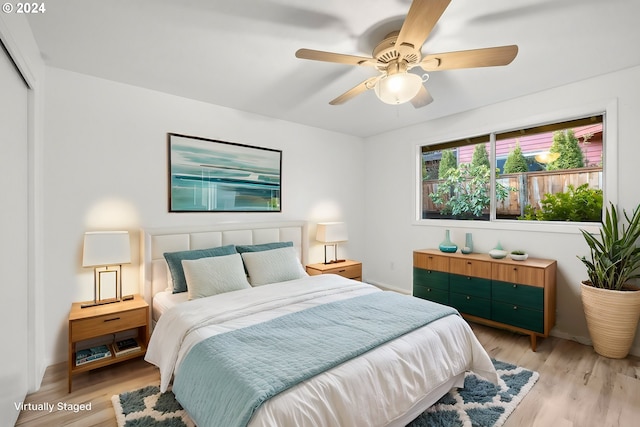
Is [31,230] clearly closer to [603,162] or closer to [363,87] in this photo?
[363,87]

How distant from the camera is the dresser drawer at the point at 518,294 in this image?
9.41 ft

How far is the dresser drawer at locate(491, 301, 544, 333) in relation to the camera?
2.86m

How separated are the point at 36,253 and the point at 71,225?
0.43 meters

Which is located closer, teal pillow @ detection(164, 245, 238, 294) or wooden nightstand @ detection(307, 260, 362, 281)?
teal pillow @ detection(164, 245, 238, 294)

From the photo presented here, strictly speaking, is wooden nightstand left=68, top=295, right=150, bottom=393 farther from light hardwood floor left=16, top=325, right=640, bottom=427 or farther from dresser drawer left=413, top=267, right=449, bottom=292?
dresser drawer left=413, top=267, right=449, bottom=292

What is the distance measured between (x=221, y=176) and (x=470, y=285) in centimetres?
308

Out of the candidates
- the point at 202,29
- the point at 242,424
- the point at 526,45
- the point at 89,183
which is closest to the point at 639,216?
the point at 526,45

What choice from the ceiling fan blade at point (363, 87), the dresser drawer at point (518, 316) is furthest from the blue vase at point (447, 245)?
the ceiling fan blade at point (363, 87)

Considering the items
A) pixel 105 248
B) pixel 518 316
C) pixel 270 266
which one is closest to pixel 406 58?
pixel 270 266

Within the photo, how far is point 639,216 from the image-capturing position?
253cm

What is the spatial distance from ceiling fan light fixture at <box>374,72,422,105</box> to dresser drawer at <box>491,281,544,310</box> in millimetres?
2271

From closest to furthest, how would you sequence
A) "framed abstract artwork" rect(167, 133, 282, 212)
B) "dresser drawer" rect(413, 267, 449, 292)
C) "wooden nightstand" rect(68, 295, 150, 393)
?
"wooden nightstand" rect(68, 295, 150, 393), "framed abstract artwork" rect(167, 133, 282, 212), "dresser drawer" rect(413, 267, 449, 292)

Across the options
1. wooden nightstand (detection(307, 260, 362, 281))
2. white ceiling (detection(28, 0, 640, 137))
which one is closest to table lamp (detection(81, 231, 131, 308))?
white ceiling (detection(28, 0, 640, 137))

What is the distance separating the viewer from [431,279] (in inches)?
147
